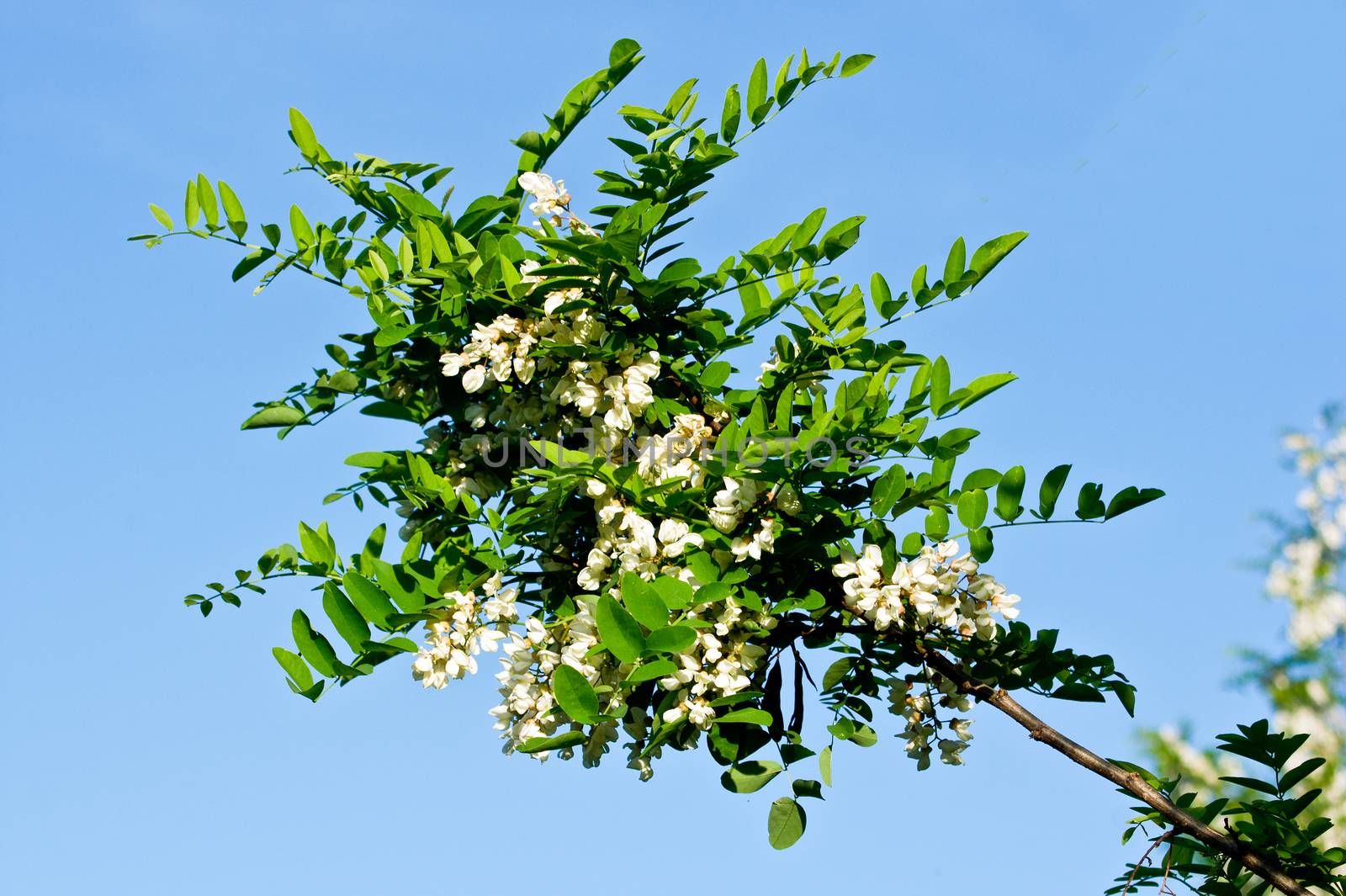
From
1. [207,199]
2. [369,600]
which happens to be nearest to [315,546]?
[369,600]

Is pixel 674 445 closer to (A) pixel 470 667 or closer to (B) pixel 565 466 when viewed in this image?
(B) pixel 565 466

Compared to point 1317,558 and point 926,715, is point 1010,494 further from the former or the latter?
point 1317,558

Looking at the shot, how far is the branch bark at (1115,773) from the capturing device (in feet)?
6.02

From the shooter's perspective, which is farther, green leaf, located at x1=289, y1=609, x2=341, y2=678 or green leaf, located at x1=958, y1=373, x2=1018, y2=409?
green leaf, located at x1=958, y1=373, x2=1018, y2=409

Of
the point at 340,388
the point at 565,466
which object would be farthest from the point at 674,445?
the point at 340,388

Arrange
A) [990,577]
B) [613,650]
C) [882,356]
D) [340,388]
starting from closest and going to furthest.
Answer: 1. [613,650]
2. [990,577]
3. [882,356]
4. [340,388]

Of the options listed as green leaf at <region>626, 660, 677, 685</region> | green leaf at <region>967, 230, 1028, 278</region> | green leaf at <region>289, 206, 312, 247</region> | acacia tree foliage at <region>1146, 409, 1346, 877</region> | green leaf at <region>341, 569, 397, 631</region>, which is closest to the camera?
green leaf at <region>626, 660, 677, 685</region>

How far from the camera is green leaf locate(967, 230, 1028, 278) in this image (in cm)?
190

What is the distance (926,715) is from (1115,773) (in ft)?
1.01

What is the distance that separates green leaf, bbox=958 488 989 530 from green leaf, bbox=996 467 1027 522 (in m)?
0.03

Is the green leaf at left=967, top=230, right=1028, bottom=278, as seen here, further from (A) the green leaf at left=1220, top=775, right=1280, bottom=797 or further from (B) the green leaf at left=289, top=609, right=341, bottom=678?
A: (B) the green leaf at left=289, top=609, right=341, bottom=678

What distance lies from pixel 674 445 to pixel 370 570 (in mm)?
558

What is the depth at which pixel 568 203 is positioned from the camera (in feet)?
6.68

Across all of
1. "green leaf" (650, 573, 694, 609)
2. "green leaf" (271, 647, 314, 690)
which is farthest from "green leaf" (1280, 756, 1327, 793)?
"green leaf" (271, 647, 314, 690)
